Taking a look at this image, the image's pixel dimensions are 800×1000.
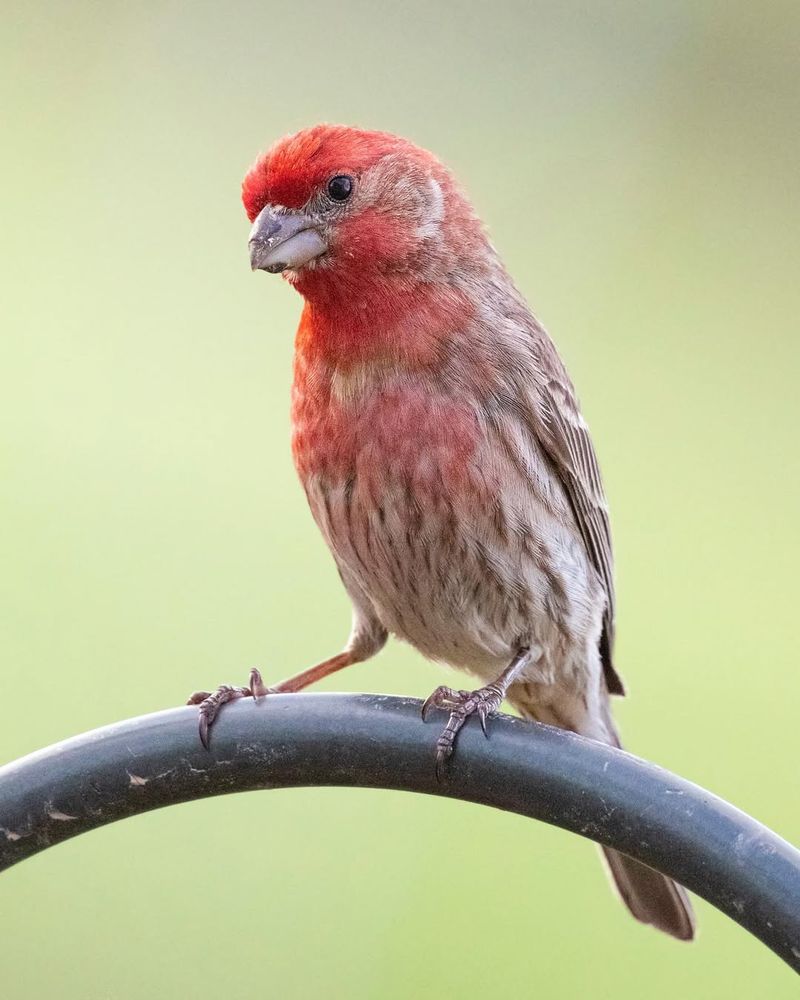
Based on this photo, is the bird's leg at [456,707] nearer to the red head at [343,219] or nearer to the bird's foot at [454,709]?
the bird's foot at [454,709]

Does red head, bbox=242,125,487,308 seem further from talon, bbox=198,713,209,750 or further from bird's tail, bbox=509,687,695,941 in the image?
bird's tail, bbox=509,687,695,941

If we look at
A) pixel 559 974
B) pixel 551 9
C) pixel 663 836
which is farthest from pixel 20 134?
pixel 663 836

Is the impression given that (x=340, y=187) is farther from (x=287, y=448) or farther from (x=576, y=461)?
(x=287, y=448)

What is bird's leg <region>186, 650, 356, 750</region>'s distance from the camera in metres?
2.80

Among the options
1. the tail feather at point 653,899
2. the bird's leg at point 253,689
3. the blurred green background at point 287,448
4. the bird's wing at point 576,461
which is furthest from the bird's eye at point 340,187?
the blurred green background at point 287,448

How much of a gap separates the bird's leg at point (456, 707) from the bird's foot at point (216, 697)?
0.33 metres

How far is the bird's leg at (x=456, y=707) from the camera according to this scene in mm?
2766

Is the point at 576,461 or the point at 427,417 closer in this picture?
the point at 427,417

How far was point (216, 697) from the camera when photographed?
123 inches

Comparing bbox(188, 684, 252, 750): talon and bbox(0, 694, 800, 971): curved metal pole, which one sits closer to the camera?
bbox(0, 694, 800, 971): curved metal pole

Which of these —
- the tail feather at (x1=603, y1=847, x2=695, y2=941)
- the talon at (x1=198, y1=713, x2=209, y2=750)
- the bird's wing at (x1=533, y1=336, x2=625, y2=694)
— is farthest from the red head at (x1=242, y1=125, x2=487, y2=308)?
the tail feather at (x1=603, y1=847, x2=695, y2=941)

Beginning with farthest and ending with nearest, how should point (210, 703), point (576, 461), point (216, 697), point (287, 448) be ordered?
1. point (287, 448)
2. point (576, 461)
3. point (216, 697)
4. point (210, 703)

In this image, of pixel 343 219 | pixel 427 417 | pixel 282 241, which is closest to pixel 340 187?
pixel 343 219

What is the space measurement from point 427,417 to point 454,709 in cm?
71
